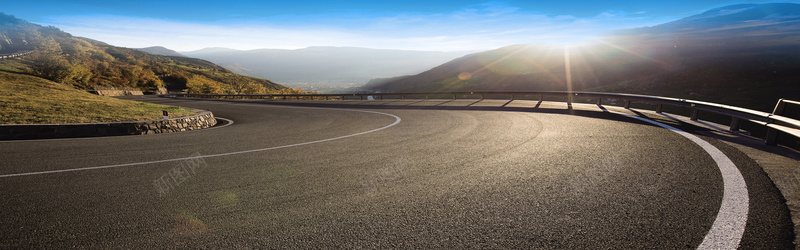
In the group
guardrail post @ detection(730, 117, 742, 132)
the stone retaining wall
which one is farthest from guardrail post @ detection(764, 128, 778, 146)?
the stone retaining wall

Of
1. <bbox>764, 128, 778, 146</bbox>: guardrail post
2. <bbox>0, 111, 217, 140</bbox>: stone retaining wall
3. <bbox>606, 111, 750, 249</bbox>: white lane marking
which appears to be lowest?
<bbox>0, 111, 217, 140</bbox>: stone retaining wall

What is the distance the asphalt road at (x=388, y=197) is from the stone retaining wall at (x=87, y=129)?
2817 millimetres

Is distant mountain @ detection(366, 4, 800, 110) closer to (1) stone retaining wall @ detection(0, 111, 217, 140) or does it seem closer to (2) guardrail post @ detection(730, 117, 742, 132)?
(2) guardrail post @ detection(730, 117, 742, 132)

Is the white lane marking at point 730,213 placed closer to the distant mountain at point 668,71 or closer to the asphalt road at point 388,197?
the asphalt road at point 388,197

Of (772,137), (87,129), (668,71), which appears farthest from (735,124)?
(668,71)

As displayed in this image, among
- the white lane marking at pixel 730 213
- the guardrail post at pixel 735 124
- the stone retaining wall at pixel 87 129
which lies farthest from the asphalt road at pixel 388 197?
the stone retaining wall at pixel 87 129

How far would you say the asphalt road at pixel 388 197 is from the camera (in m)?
2.48

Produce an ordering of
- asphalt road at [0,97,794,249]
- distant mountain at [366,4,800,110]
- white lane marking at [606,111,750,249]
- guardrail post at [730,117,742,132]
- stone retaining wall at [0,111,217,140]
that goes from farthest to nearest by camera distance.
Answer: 1. distant mountain at [366,4,800,110]
2. stone retaining wall at [0,111,217,140]
3. guardrail post at [730,117,742,132]
4. asphalt road at [0,97,794,249]
5. white lane marking at [606,111,750,249]

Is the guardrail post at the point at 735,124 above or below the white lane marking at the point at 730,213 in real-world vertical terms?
above

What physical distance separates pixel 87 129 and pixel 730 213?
1253cm

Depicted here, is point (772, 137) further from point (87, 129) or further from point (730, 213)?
point (87, 129)

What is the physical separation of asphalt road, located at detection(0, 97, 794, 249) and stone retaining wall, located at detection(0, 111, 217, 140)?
2817 millimetres

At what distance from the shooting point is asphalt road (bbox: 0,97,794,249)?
248 centimetres

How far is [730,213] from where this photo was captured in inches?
105
